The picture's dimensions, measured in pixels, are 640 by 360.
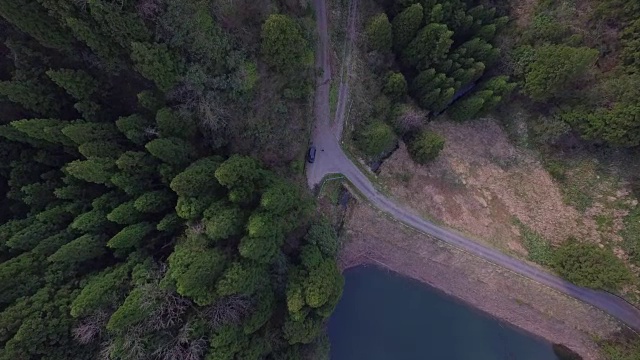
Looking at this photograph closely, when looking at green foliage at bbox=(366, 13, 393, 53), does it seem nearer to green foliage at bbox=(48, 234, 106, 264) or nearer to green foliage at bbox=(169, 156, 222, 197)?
green foliage at bbox=(169, 156, 222, 197)

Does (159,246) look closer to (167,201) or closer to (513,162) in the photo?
(167,201)

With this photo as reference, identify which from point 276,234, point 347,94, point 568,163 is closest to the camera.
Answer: point 276,234

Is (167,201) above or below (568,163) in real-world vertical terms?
above

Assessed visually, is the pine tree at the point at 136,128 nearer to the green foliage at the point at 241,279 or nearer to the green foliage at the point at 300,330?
the green foliage at the point at 241,279

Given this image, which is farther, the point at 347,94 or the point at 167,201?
the point at 347,94

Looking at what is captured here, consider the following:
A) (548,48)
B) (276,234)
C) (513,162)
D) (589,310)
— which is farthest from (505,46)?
(276,234)

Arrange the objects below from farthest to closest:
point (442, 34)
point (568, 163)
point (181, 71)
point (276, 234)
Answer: point (568, 163)
point (442, 34)
point (276, 234)
point (181, 71)

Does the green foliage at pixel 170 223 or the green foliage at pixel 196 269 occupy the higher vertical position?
the green foliage at pixel 170 223

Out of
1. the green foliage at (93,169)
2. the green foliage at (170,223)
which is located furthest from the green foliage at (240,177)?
the green foliage at (93,169)
